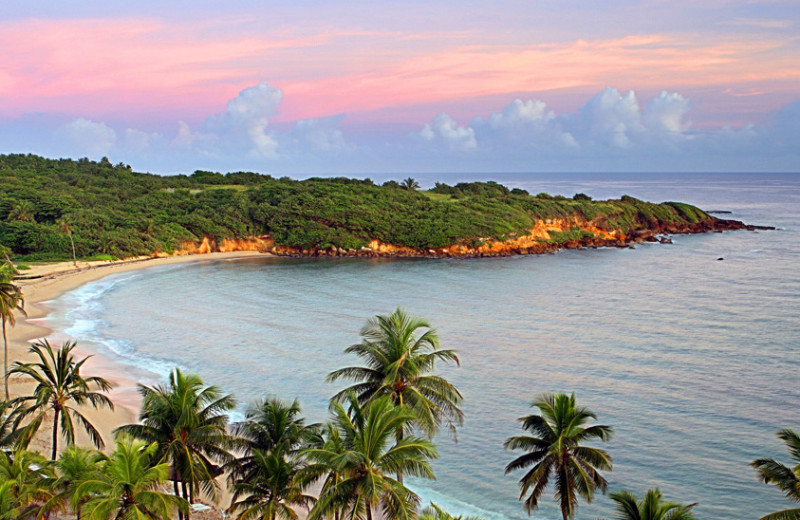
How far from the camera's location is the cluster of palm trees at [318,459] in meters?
16.3

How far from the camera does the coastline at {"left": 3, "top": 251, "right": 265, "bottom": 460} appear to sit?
33.2 meters

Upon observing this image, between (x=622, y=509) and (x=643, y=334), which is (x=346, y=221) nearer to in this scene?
(x=643, y=334)

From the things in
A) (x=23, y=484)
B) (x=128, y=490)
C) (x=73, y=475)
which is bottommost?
(x=23, y=484)

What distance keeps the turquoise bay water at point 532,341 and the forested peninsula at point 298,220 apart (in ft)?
33.6

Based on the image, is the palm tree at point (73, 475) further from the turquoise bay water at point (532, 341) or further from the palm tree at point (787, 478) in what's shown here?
the palm tree at point (787, 478)

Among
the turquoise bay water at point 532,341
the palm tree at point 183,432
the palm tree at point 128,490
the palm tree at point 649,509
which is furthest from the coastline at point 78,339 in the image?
the palm tree at point 649,509

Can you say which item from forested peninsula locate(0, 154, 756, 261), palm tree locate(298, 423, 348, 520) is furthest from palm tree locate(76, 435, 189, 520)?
forested peninsula locate(0, 154, 756, 261)

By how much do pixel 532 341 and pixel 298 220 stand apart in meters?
59.5

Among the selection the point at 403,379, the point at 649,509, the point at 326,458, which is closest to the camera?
the point at 649,509

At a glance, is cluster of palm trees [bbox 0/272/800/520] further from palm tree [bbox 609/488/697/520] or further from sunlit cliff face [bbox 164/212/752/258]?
sunlit cliff face [bbox 164/212/752/258]

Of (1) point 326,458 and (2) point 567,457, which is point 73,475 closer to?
(1) point 326,458

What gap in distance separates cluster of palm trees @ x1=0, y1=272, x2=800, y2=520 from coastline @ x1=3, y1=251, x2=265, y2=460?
393 inches

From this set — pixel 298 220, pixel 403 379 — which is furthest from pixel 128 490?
pixel 298 220

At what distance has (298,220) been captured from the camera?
99375 mm
